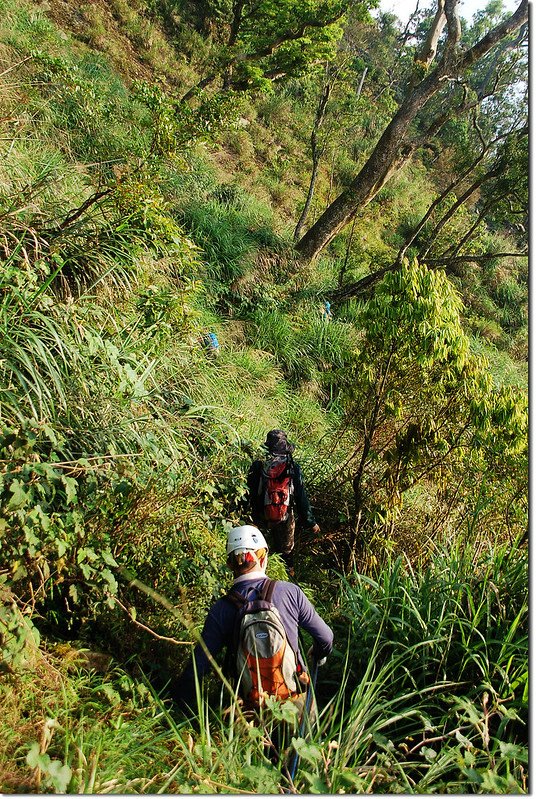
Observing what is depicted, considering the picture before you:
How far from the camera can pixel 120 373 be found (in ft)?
12.5

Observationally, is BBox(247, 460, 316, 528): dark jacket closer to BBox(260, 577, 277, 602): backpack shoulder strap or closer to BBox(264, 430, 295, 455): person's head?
BBox(264, 430, 295, 455): person's head

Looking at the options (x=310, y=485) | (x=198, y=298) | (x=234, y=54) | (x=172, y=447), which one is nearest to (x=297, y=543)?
(x=310, y=485)

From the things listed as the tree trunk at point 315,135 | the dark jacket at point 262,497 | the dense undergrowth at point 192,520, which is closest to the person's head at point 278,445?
the dark jacket at point 262,497

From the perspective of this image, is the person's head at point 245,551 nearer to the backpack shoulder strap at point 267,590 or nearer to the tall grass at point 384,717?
the backpack shoulder strap at point 267,590

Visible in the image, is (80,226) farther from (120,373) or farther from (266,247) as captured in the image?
(266,247)

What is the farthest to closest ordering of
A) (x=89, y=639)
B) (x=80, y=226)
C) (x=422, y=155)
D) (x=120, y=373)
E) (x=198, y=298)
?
(x=422, y=155)
(x=198, y=298)
(x=80, y=226)
(x=120, y=373)
(x=89, y=639)

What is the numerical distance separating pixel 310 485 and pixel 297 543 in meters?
0.73

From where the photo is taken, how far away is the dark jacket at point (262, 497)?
14.9 feet

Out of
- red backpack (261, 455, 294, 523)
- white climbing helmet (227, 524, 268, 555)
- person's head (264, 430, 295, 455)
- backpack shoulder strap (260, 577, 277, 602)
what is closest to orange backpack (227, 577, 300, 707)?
backpack shoulder strap (260, 577, 277, 602)

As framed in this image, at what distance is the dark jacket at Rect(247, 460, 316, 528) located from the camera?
453 centimetres

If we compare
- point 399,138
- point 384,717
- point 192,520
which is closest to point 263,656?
point 384,717

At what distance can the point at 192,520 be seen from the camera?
350 centimetres

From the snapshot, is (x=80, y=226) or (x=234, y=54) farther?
(x=234, y=54)

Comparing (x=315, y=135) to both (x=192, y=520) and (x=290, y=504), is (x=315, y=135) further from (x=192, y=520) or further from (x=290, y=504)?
(x=192, y=520)
